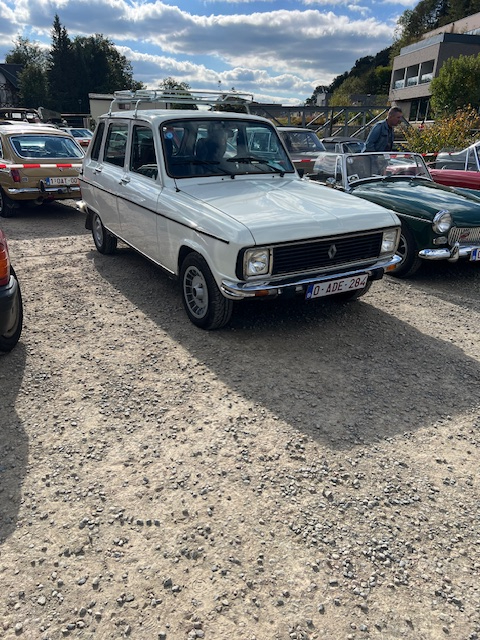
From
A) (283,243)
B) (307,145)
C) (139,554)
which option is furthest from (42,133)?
(139,554)

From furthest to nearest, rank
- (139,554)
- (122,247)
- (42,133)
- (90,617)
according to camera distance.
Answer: (42,133) → (122,247) → (139,554) → (90,617)

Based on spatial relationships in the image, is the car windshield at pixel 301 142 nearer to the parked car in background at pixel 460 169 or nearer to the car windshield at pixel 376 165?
the parked car in background at pixel 460 169

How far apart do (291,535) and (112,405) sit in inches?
64.9

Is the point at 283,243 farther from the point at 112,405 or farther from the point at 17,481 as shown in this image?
the point at 17,481

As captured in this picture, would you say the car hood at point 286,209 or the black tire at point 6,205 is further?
the black tire at point 6,205

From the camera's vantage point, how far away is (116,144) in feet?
19.6

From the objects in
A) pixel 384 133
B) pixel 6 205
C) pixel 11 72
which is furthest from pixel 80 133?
pixel 11 72

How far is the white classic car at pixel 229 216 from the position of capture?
155 inches

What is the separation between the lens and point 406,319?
5012 millimetres

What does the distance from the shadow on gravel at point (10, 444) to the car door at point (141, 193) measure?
182cm

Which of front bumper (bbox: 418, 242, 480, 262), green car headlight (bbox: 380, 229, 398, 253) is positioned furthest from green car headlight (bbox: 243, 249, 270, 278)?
front bumper (bbox: 418, 242, 480, 262)

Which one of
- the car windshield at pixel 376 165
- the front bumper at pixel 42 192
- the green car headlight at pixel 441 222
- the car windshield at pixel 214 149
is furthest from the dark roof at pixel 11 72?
the green car headlight at pixel 441 222

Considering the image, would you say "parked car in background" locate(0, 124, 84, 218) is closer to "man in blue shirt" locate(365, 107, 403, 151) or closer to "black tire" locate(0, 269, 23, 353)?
"man in blue shirt" locate(365, 107, 403, 151)

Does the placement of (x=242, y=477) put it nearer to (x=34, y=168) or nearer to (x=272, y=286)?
(x=272, y=286)
